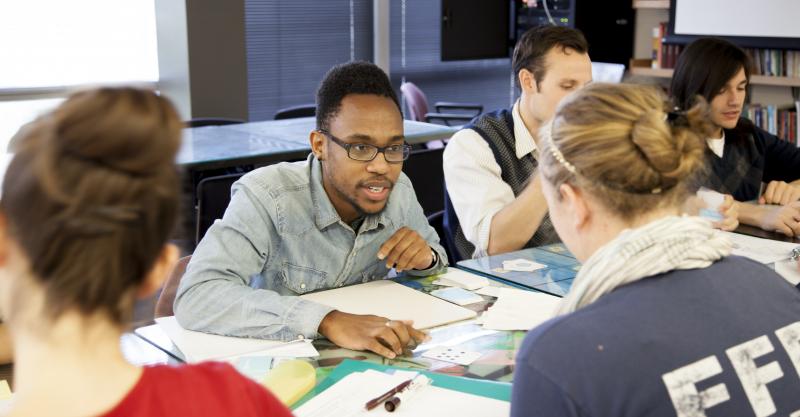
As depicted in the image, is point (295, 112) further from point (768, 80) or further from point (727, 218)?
point (727, 218)

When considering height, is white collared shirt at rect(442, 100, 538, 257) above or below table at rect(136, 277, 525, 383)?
above

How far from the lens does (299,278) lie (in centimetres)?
209

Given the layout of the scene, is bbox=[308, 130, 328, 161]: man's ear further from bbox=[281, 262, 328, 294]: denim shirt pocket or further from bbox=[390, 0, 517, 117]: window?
bbox=[390, 0, 517, 117]: window

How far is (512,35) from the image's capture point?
6387 mm

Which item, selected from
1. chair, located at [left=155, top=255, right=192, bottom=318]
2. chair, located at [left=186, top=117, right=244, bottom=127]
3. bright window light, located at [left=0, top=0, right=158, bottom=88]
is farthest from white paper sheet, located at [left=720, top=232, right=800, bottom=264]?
bright window light, located at [left=0, top=0, right=158, bottom=88]

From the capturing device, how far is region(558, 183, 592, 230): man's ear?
4.41ft

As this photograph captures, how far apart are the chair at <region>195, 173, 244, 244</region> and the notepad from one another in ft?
4.44

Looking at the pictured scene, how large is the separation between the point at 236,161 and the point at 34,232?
3.14 m

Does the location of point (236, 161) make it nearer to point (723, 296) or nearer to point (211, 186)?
point (211, 186)

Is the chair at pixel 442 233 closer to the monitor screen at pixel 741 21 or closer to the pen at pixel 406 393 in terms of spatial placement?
the pen at pixel 406 393

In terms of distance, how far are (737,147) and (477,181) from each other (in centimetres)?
121

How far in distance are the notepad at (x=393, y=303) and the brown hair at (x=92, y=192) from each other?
107 cm

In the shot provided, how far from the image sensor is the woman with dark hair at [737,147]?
2850 mm

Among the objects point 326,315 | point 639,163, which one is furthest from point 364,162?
point 639,163
